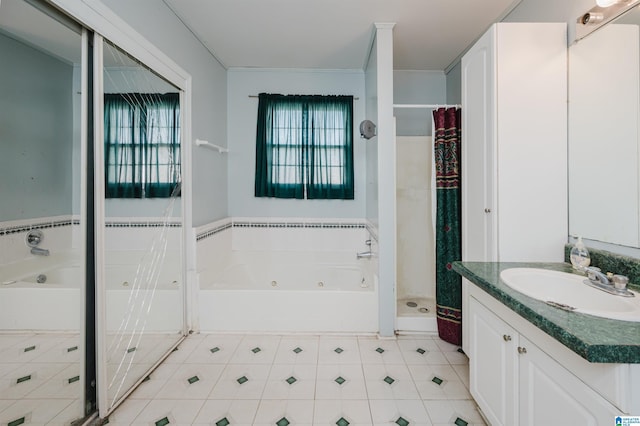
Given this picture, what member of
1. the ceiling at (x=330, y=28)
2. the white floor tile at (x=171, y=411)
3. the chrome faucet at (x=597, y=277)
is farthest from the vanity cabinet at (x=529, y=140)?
the white floor tile at (x=171, y=411)

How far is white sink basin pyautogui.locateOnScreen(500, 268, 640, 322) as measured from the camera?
107 centimetres

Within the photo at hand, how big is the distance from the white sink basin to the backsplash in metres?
0.15

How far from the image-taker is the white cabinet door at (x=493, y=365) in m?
1.19

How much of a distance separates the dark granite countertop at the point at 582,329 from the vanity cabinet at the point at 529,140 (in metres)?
0.49

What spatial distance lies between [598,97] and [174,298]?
3.01 meters

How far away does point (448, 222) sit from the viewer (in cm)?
234

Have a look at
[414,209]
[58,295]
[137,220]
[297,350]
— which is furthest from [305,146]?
[58,295]

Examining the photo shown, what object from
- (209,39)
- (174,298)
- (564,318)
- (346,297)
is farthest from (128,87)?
(564,318)

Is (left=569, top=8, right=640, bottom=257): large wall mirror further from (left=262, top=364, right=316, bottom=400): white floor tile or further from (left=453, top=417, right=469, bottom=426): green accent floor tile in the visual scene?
(left=262, top=364, right=316, bottom=400): white floor tile

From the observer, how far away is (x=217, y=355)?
7.07ft

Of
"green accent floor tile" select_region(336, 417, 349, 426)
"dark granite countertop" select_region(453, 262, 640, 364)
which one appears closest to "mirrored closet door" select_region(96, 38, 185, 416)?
"green accent floor tile" select_region(336, 417, 349, 426)

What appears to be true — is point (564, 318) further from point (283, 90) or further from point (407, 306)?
point (283, 90)

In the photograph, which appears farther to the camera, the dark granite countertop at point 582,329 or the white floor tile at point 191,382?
the white floor tile at point 191,382

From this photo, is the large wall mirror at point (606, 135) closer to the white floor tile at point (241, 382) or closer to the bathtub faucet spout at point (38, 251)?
the white floor tile at point (241, 382)
